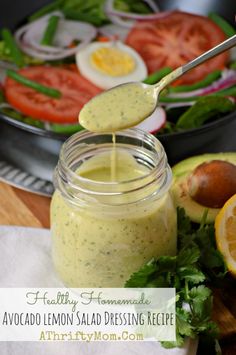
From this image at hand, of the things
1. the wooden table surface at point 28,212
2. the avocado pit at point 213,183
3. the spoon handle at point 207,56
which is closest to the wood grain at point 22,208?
the wooden table surface at point 28,212

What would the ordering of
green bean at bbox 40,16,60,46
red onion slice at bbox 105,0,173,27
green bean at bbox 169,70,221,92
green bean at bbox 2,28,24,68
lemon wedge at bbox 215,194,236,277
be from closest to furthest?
lemon wedge at bbox 215,194,236,277
green bean at bbox 169,70,221,92
green bean at bbox 2,28,24,68
green bean at bbox 40,16,60,46
red onion slice at bbox 105,0,173,27

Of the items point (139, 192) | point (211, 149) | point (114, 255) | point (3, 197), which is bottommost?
point (3, 197)

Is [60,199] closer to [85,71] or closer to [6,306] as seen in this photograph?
[6,306]

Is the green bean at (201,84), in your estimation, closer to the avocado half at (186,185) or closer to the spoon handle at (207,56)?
the avocado half at (186,185)

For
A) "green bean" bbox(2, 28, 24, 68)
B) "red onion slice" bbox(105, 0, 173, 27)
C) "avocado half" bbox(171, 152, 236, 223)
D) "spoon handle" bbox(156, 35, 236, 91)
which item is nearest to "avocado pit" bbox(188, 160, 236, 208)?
"avocado half" bbox(171, 152, 236, 223)

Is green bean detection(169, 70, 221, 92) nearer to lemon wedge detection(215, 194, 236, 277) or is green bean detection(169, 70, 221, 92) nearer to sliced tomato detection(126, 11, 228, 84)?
sliced tomato detection(126, 11, 228, 84)

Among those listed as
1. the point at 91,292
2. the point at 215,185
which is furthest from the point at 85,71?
the point at 91,292
